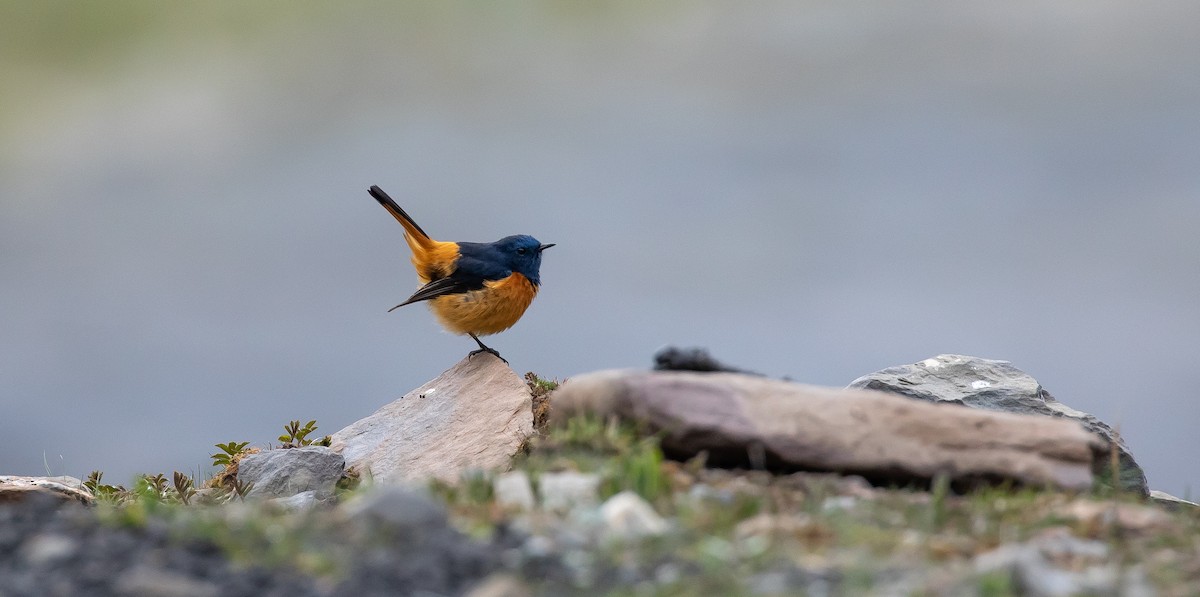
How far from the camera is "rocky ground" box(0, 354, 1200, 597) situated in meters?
4.41

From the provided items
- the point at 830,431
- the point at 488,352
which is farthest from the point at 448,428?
the point at 830,431

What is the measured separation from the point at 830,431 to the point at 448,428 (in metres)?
4.08

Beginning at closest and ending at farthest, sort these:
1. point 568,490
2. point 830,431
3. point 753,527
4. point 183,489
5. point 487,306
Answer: point 753,527, point 568,490, point 830,431, point 183,489, point 487,306

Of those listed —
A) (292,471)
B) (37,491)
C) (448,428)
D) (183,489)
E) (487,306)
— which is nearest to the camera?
(183,489)

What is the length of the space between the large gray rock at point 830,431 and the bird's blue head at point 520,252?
140 inches

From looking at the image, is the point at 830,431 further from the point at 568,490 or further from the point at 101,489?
the point at 101,489

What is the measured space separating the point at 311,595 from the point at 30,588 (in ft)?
4.10

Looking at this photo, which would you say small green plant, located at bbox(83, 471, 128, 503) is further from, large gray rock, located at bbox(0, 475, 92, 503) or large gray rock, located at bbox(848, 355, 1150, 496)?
large gray rock, located at bbox(848, 355, 1150, 496)

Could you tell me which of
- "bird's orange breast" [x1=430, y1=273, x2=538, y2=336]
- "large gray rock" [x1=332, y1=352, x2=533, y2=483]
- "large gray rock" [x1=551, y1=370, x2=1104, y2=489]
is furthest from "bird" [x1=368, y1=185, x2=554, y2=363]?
"large gray rock" [x1=551, y1=370, x2=1104, y2=489]

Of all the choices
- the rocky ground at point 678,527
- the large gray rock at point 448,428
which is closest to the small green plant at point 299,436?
the large gray rock at point 448,428

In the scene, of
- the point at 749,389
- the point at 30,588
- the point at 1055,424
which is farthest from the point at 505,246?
the point at 30,588

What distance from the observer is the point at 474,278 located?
9875 millimetres

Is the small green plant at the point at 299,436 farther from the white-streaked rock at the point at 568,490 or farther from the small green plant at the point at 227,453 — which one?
the white-streaked rock at the point at 568,490

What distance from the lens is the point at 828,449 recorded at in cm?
621
